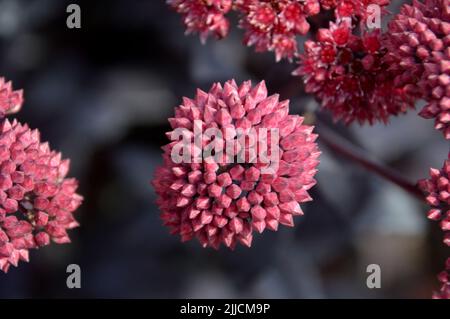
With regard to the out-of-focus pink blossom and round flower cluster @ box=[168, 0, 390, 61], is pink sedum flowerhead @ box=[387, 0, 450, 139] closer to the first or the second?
round flower cluster @ box=[168, 0, 390, 61]

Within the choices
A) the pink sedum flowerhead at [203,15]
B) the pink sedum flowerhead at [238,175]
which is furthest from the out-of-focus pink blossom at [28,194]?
the pink sedum flowerhead at [203,15]

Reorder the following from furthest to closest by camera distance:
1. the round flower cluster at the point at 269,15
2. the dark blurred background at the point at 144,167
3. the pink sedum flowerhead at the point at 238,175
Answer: the dark blurred background at the point at 144,167 < the round flower cluster at the point at 269,15 < the pink sedum flowerhead at the point at 238,175

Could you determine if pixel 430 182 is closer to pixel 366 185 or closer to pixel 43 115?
pixel 366 185

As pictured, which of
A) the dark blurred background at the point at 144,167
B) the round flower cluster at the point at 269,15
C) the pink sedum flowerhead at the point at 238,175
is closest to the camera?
the pink sedum flowerhead at the point at 238,175

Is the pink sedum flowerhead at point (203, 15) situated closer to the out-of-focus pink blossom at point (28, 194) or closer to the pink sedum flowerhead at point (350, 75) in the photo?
the pink sedum flowerhead at point (350, 75)

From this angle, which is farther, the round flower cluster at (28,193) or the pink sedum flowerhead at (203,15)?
the pink sedum flowerhead at (203,15)

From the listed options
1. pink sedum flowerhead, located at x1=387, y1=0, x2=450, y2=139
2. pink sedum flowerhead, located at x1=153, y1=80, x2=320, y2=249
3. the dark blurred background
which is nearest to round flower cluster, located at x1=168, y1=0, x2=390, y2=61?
pink sedum flowerhead, located at x1=387, y1=0, x2=450, y2=139

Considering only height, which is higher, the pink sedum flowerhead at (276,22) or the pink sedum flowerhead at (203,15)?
the pink sedum flowerhead at (203,15)

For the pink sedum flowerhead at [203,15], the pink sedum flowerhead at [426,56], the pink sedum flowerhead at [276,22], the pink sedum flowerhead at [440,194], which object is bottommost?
the pink sedum flowerhead at [440,194]
